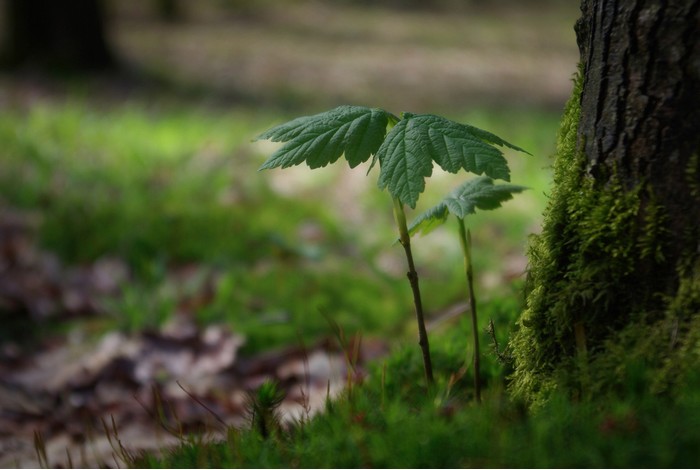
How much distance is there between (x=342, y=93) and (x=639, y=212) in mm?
6954

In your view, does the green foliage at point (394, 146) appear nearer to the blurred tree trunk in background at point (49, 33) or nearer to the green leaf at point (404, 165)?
the green leaf at point (404, 165)

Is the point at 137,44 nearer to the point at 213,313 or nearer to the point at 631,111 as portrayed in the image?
the point at 213,313

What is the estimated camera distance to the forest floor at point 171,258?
2484 mm

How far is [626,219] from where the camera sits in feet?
4.30

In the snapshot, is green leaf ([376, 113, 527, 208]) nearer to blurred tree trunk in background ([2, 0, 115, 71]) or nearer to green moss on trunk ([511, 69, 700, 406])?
green moss on trunk ([511, 69, 700, 406])

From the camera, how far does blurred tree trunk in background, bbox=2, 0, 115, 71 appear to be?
761 centimetres

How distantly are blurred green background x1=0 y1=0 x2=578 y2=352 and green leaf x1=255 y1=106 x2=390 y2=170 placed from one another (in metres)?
0.08

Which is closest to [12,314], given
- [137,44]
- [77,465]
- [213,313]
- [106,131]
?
[213,313]

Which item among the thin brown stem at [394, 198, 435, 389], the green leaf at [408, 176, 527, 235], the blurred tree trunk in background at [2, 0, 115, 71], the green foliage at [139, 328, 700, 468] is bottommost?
the green foliage at [139, 328, 700, 468]

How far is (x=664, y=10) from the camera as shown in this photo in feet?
3.98

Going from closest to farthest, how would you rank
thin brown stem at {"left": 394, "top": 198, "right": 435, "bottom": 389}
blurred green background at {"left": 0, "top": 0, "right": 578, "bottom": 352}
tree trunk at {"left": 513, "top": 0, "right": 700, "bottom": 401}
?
tree trunk at {"left": 513, "top": 0, "right": 700, "bottom": 401}
thin brown stem at {"left": 394, "top": 198, "right": 435, "bottom": 389}
blurred green background at {"left": 0, "top": 0, "right": 578, "bottom": 352}

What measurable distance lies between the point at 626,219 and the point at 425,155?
0.40 m

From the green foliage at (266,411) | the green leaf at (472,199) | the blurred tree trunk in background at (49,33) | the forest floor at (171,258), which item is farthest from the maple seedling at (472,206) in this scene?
the blurred tree trunk in background at (49,33)

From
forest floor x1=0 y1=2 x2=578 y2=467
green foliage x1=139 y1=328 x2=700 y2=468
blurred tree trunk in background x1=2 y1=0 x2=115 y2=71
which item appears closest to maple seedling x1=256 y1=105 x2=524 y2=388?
green foliage x1=139 y1=328 x2=700 y2=468
